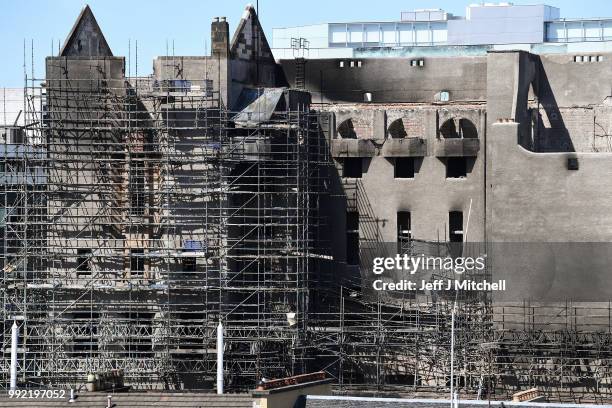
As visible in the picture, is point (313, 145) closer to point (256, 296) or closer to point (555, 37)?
point (256, 296)

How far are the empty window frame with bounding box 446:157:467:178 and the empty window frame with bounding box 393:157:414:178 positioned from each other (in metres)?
1.73

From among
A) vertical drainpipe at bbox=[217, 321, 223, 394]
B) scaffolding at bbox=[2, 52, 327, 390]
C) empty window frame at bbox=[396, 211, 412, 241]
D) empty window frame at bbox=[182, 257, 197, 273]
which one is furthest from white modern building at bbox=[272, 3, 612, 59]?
vertical drainpipe at bbox=[217, 321, 223, 394]

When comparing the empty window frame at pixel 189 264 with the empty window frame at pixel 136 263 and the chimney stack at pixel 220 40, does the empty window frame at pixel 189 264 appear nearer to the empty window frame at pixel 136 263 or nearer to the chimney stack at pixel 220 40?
the empty window frame at pixel 136 263

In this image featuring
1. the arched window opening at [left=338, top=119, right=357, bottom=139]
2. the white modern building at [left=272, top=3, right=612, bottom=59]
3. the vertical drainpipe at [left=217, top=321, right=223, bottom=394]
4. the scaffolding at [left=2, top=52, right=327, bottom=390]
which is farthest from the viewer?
the white modern building at [left=272, top=3, right=612, bottom=59]

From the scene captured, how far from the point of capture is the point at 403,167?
82938 millimetres

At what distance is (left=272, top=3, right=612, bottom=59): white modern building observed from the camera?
14188 centimetres

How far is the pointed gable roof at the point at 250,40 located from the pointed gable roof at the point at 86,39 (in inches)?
237

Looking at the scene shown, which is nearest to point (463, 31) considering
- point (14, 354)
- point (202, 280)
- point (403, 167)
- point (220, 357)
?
point (403, 167)

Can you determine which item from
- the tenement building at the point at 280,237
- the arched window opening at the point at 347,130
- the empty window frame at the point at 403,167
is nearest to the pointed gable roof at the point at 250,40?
the tenement building at the point at 280,237

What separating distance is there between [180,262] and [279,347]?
5.86 m

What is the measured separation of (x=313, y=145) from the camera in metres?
82.1

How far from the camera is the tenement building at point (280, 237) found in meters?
78.4

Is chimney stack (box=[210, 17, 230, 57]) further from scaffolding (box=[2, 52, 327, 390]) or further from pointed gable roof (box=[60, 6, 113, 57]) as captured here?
pointed gable roof (box=[60, 6, 113, 57])

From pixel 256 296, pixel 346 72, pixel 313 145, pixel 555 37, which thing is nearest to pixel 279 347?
pixel 256 296
